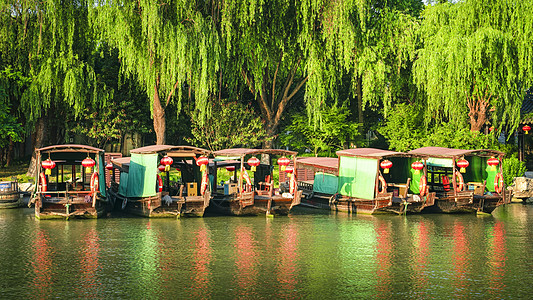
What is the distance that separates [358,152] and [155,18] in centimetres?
1274

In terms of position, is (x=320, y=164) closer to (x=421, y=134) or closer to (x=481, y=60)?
(x=421, y=134)

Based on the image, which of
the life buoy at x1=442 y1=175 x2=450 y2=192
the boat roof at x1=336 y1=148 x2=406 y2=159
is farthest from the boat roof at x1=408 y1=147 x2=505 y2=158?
the life buoy at x1=442 y1=175 x2=450 y2=192

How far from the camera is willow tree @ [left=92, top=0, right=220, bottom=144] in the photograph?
105 ft

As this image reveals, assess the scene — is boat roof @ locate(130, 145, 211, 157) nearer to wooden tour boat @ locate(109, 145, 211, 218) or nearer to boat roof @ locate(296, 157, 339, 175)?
wooden tour boat @ locate(109, 145, 211, 218)

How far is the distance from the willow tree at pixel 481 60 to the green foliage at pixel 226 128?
436 inches

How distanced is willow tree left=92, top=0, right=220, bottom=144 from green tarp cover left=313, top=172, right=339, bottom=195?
7.53 meters

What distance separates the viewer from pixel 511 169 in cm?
3447

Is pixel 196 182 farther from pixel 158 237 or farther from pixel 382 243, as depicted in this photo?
pixel 382 243

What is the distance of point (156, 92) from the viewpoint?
34.2 m

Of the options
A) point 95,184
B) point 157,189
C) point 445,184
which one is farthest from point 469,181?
point 95,184

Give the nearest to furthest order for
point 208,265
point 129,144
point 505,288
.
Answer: point 505,288
point 208,265
point 129,144

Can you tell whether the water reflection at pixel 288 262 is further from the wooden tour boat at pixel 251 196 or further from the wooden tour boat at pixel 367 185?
the wooden tour boat at pixel 367 185

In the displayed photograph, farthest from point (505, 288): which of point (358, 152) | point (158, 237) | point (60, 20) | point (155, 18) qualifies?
point (60, 20)

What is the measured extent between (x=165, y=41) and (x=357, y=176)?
495 inches
